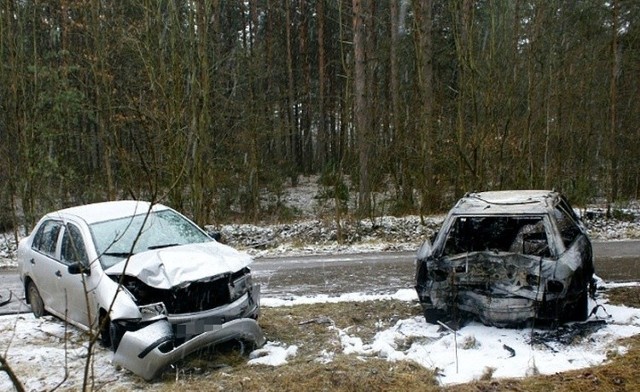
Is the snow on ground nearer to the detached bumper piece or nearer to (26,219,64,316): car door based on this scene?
the detached bumper piece

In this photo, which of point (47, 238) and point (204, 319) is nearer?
point (204, 319)

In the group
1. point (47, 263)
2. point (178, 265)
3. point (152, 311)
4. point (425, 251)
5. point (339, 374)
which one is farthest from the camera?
point (47, 263)

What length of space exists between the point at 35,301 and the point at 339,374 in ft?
17.8

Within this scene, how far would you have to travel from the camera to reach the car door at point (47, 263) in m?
7.40

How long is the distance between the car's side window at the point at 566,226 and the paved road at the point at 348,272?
117 inches

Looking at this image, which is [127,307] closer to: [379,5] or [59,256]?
[59,256]

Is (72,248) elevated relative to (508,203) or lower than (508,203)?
lower

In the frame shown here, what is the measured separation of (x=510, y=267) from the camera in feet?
20.9

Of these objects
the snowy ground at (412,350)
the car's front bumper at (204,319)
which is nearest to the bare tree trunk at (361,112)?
the snowy ground at (412,350)

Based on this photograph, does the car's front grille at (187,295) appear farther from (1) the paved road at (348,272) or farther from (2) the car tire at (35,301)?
(1) the paved road at (348,272)

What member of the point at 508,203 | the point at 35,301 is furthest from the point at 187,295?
the point at 508,203

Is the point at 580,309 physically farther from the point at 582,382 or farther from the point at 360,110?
the point at 360,110

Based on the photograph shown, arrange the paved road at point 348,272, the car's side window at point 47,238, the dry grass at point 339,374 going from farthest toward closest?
the paved road at point 348,272
the car's side window at point 47,238
the dry grass at point 339,374

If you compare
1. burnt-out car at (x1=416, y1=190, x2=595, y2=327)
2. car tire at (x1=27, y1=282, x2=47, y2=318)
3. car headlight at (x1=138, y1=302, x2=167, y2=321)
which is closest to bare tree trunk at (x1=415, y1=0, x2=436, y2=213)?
burnt-out car at (x1=416, y1=190, x2=595, y2=327)
